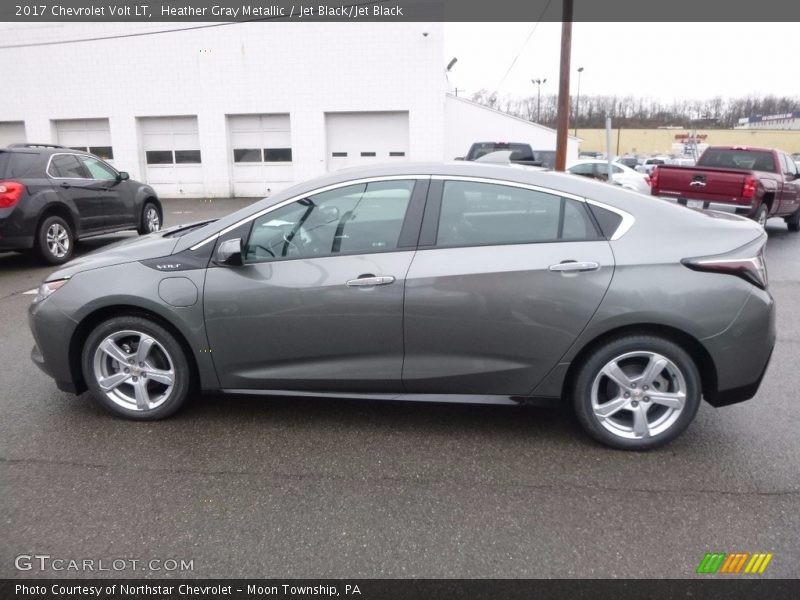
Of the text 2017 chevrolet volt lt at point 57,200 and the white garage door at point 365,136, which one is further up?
the white garage door at point 365,136

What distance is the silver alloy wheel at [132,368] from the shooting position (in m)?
3.66

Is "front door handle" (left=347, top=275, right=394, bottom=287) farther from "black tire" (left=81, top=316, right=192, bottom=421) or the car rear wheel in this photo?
the car rear wheel

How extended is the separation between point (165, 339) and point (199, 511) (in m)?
1.19

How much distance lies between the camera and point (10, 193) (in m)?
8.11

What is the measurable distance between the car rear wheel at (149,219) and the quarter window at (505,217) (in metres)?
9.16

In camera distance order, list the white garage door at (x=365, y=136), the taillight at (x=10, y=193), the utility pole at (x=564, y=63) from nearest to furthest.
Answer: the taillight at (x=10, y=193) → the utility pole at (x=564, y=63) → the white garage door at (x=365, y=136)

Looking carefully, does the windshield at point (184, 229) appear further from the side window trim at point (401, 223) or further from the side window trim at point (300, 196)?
the side window trim at point (401, 223)

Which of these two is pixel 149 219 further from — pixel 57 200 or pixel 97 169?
pixel 57 200

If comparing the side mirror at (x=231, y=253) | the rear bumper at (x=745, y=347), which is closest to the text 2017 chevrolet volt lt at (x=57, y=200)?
the side mirror at (x=231, y=253)

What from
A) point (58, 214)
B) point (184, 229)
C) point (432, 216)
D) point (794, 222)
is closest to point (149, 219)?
point (58, 214)
